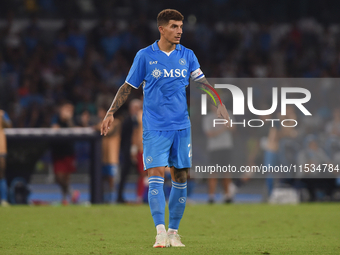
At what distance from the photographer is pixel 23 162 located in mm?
12000

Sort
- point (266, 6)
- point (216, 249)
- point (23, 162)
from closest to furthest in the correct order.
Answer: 1. point (216, 249)
2. point (23, 162)
3. point (266, 6)

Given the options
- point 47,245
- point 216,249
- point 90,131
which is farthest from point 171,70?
point 90,131

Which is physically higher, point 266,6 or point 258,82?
point 266,6

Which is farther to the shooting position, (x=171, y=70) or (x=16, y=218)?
(x=16, y=218)

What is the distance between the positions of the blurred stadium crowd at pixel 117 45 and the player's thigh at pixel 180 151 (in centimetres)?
1168

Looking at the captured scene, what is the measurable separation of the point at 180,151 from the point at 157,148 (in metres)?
0.27

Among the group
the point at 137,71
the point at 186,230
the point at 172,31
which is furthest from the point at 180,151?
the point at 186,230

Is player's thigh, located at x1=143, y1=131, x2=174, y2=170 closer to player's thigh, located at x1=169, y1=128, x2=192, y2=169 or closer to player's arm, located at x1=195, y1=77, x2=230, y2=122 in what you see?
player's thigh, located at x1=169, y1=128, x2=192, y2=169

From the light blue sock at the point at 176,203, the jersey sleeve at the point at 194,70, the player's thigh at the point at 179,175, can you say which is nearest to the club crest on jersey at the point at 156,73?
the jersey sleeve at the point at 194,70

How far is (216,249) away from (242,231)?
201cm

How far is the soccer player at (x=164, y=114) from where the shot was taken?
5746 millimetres

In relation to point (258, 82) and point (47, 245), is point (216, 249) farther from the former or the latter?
point (258, 82)

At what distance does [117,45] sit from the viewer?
20.3 meters

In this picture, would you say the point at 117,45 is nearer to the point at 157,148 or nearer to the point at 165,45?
the point at 165,45
